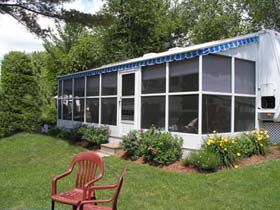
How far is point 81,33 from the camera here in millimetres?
22156

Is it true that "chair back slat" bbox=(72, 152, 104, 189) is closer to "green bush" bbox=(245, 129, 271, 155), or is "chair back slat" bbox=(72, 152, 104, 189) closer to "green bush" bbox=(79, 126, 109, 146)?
"green bush" bbox=(245, 129, 271, 155)

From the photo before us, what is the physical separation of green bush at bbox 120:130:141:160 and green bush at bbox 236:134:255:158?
8.56ft

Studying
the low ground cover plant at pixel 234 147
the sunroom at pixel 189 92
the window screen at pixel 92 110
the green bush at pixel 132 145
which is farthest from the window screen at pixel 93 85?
the low ground cover plant at pixel 234 147

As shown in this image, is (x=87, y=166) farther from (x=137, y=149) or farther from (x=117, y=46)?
(x=117, y=46)

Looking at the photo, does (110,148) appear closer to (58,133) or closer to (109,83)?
(109,83)

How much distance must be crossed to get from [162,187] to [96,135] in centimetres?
526

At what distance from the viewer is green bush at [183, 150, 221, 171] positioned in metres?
6.70

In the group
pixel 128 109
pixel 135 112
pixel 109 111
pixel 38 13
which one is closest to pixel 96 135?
pixel 109 111

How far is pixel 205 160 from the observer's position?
22.1ft

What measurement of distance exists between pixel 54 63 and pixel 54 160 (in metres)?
12.0

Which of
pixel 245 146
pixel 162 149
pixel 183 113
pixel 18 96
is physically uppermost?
pixel 18 96

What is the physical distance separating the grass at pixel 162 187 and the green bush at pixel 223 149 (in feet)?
1.54

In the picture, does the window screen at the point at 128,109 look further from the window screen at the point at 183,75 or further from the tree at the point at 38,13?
the tree at the point at 38,13

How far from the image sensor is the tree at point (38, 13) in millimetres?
9492
